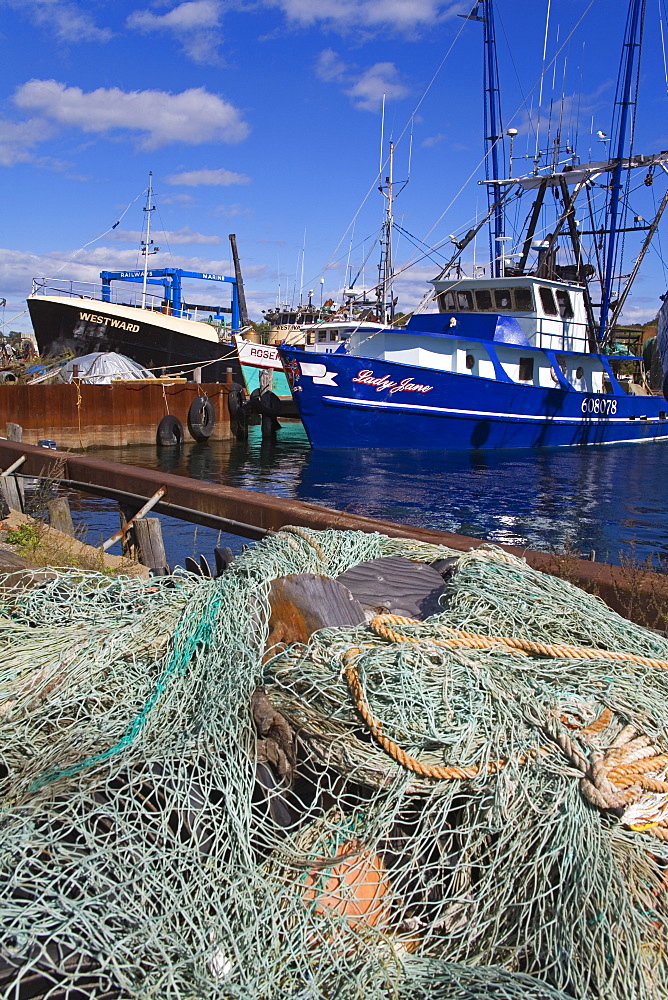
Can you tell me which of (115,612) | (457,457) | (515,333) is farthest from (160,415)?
(115,612)

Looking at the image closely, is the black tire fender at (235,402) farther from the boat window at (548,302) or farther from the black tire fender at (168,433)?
the boat window at (548,302)

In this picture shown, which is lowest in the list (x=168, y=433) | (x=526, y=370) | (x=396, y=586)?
(x=168, y=433)

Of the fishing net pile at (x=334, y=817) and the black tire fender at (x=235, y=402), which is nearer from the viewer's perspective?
the fishing net pile at (x=334, y=817)

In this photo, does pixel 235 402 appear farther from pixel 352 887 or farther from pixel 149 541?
pixel 352 887

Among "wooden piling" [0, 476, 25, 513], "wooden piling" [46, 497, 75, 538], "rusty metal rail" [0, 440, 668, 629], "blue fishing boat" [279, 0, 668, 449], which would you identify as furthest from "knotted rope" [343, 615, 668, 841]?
"blue fishing boat" [279, 0, 668, 449]

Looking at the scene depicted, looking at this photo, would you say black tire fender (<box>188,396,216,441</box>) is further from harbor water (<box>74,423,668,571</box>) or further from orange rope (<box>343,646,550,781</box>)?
orange rope (<box>343,646,550,781</box>)

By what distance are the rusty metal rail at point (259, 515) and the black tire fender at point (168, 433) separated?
15.0 metres

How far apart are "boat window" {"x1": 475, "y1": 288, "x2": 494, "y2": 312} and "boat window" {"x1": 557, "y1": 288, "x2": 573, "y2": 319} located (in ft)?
8.38

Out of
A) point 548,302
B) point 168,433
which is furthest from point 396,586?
point 548,302

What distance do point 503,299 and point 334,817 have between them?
2361 cm

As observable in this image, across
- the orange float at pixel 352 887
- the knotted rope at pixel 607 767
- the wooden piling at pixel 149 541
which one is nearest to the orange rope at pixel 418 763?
the knotted rope at pixel 607 767

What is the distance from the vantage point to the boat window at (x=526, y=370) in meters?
24.3

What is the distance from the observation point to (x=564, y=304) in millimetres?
25203

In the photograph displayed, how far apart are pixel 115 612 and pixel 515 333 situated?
2236 centimetres
